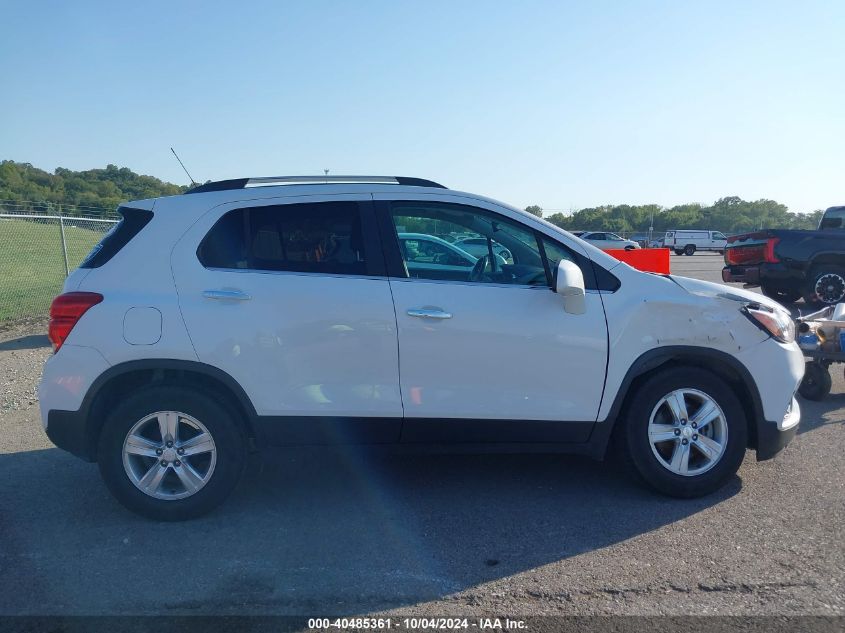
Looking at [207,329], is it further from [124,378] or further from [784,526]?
[784,526]

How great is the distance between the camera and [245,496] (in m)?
4.64

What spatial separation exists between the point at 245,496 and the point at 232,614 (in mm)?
1436

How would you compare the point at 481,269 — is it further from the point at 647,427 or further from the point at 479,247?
the point at 647,427

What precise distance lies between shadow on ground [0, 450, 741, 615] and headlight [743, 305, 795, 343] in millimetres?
1026

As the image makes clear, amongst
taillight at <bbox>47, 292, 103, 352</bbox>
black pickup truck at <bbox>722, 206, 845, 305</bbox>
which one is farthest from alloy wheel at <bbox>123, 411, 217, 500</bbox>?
black pickup truck at <bbox>722, 206, 845, 305</bbox>

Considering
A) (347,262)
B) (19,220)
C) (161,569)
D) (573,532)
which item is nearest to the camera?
(161,569)

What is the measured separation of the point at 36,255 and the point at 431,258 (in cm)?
1288

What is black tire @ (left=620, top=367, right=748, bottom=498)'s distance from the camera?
4.34m

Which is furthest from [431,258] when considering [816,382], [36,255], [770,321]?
[36,255]

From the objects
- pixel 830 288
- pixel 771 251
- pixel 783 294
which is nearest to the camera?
pixel 830 288

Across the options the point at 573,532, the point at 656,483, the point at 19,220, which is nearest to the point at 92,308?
the point at 573,532

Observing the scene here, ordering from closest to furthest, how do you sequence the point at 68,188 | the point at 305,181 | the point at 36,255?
1. the point at 305,181
2. the point at 36,255
3. the point at 68,188

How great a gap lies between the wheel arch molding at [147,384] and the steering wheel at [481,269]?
154cm

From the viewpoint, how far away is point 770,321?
4402mm
